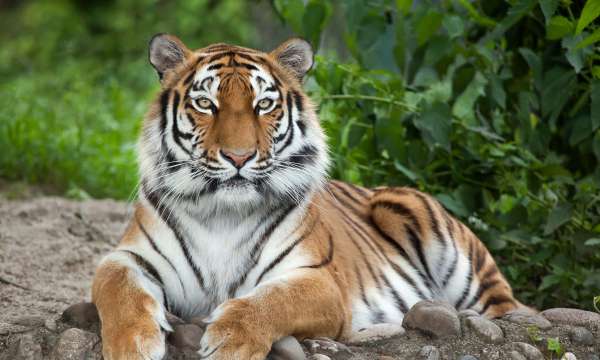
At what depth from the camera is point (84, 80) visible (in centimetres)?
855

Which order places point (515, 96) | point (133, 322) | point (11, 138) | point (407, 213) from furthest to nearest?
1. point (11, 138)
2. point (515, 96)
3. point (407, 213)
4. point (133, 322)

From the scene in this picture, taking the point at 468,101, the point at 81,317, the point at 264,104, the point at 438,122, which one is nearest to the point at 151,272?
the point at 81,317

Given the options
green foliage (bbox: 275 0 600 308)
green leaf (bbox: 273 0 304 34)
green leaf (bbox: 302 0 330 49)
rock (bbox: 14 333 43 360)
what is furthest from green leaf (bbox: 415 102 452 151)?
rock (bbox: 14 333 43 360)

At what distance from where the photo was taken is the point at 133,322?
304 centimetres

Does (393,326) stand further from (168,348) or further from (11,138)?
(11,138)

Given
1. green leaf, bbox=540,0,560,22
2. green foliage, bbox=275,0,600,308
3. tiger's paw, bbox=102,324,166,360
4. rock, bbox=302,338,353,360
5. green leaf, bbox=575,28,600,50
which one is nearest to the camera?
tiger's paw, bbox=102,324,166,360

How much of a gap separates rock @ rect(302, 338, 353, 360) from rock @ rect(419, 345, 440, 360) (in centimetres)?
25

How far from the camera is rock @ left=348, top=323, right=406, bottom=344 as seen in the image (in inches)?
136

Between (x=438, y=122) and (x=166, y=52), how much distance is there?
152 cm

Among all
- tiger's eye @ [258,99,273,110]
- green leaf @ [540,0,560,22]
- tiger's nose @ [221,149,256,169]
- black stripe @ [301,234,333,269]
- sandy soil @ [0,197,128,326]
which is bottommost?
sandy soil @ [0,197,128,326]

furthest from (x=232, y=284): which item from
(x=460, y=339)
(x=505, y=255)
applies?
(x=505, y=255)

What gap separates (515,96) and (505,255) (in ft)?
2.77

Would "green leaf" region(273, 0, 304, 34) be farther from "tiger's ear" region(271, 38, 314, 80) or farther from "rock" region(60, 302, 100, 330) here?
"rock" region(60, 302, 100, 330)

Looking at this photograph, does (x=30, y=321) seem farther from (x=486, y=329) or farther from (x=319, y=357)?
(x=486, y=329)
